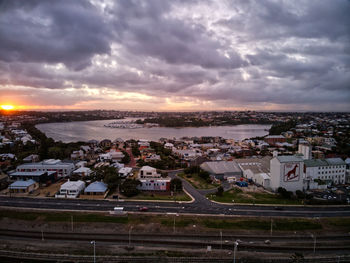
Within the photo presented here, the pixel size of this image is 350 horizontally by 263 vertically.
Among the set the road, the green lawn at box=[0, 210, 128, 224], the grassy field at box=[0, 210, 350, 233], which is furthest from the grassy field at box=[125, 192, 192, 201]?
the green lawn at box=[0, 210, 128, 224]

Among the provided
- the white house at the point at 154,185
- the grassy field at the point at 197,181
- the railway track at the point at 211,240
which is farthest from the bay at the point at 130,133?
the railway track at the point at 211,240

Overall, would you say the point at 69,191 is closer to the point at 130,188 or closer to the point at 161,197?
the point at 130,188

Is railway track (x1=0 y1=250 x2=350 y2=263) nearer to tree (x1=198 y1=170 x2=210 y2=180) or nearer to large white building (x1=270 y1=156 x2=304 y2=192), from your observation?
large white building (x1=270 y1=156 x2=304 y2=192)

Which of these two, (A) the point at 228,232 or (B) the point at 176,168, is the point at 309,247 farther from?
(B) the point at 176,168

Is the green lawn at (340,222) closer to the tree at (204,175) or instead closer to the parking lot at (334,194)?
the parking lot at (334,194)

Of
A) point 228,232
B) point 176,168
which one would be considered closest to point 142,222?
point 228,232

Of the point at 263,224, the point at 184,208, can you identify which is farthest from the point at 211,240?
the point at 263,224

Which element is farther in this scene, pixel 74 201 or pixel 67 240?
pixel 74 201
